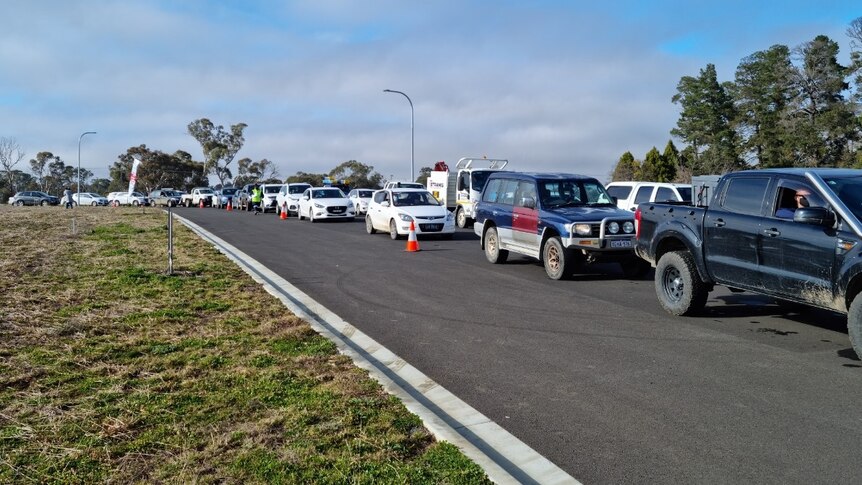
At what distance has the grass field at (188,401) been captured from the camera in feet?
13.4

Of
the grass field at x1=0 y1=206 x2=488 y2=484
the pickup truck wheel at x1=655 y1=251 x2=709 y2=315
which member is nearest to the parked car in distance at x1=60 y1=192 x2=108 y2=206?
the grass field at x1=0 y1=206 x2=488 y2=484

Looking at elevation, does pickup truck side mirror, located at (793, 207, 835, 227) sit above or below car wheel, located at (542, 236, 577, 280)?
above

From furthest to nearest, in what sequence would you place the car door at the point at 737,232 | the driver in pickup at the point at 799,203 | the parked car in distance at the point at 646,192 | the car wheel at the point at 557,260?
1. the parked car in distance at the point at 646,192
2. the car wheel at the point at 557,260
3. the car door at the point at 737,232
4. the driver in pickup at the point at 799,203

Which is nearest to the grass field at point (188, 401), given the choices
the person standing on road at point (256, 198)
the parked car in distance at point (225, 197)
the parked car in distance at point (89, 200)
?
the person standing on road at point (256, 198)

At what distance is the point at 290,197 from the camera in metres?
34.9

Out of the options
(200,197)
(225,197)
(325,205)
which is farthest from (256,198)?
(200,197)

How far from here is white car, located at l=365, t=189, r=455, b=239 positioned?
2028 cm

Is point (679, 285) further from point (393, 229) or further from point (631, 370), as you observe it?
point (393, 229)

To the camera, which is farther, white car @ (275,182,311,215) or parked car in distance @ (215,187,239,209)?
parked car in distance @ (215,187,239,209)

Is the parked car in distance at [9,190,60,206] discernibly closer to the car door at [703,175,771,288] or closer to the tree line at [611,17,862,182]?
the tree line at [611,17,862,182]

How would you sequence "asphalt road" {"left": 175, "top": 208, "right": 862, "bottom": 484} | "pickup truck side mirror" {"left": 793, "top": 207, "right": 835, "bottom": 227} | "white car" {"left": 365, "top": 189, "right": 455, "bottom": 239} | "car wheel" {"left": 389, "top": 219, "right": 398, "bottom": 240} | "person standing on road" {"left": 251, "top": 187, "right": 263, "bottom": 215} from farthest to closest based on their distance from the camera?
"person standing on road" {"left": 251, "top": 187, "right": 263, "bottom": 215} < "car wheel" {"left": 389, "top": 219, "right": 398, "bottom": 240} < "white car" {"left": 365, "top": 189, "right": 455, "bottom": 239} < "pickup truck side mirror" {"left": 793, "top": 207, "right": 835, "bottom": 227} < "asphalt road" {"left": 175, "top": 208, "right": 862, "bottom": 484}

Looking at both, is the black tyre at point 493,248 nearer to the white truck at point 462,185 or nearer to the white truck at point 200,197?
the white truck at point 462,185

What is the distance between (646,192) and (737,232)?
494 inches

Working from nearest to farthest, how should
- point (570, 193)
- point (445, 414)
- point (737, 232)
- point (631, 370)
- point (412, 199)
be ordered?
1. point (445, 414)
2. point (631, 370)
3. point (737, 232)
4. point (570, 193)
5. point (412, 199)
